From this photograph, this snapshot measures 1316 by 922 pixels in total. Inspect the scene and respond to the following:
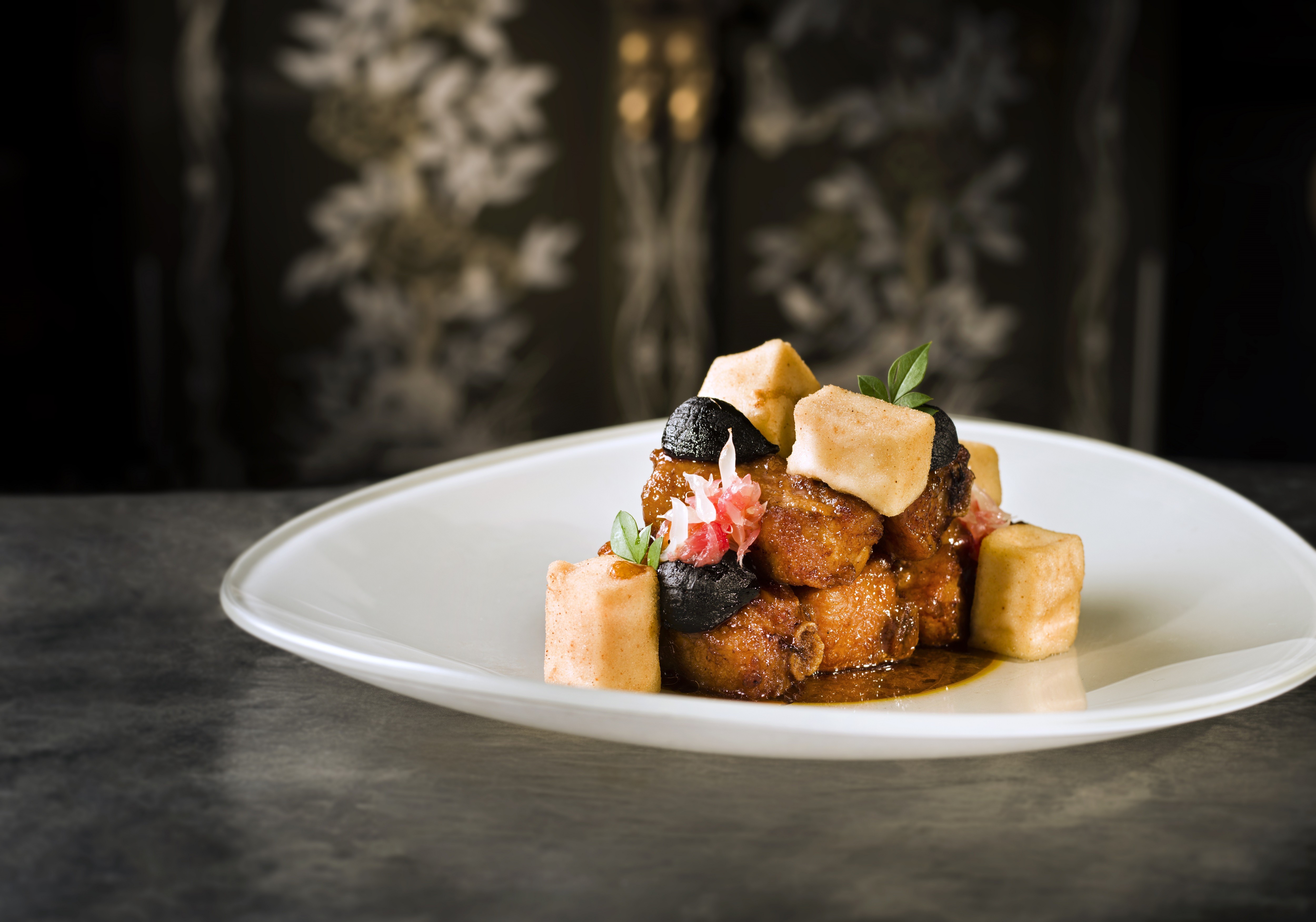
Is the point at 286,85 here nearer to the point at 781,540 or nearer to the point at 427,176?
the point at 427,176

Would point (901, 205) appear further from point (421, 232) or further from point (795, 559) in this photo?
point (795, 559)

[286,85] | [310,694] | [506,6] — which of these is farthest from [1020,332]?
[310,694]

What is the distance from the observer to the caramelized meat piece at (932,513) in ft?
4.14

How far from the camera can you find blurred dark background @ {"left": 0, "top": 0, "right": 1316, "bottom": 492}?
4129mm

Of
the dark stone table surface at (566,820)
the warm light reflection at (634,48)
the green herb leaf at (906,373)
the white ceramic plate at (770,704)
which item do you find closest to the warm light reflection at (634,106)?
the warm light reflection at (634,48)

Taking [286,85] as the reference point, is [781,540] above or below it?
below

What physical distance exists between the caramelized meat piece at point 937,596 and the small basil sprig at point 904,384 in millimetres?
187

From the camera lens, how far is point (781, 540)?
1.20 meters

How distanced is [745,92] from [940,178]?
887 mm

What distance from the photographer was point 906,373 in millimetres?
1255

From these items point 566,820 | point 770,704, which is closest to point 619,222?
point 770,704

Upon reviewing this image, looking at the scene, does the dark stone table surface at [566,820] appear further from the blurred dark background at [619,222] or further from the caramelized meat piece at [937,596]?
the blurred dark background at [619,222]

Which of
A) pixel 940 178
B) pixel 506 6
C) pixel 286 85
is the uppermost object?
pixel 506 6

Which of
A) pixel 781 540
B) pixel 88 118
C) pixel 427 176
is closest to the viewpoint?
pixel 781 540
